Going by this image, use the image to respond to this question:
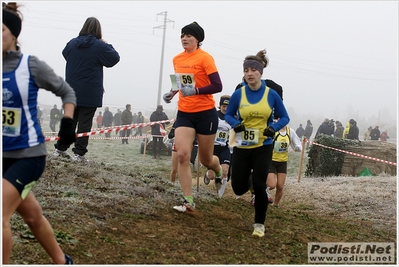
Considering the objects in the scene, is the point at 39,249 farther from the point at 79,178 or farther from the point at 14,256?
the point at 79,178

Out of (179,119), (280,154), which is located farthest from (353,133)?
(179,119)

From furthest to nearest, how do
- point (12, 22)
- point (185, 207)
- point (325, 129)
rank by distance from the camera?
point (325, 129)
point (185, 207)
point (12, 22)

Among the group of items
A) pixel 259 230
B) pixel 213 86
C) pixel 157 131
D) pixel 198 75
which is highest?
pixel 198 75

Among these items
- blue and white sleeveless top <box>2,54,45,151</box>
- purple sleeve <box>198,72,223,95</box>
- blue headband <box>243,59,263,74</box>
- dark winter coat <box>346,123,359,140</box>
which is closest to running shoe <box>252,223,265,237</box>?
purple sleeve <box>198,72,223,95</box>

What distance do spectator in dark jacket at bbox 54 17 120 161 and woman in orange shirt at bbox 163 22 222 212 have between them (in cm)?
207

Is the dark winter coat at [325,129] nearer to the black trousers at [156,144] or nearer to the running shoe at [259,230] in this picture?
the black trousers at [156,144]

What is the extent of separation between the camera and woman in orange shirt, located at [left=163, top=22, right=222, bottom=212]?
678 centimetres

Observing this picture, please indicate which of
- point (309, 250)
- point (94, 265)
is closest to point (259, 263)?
point (309, 250)

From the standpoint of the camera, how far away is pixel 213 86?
6.76 metres

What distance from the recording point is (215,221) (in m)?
6.91

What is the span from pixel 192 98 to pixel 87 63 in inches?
97.4

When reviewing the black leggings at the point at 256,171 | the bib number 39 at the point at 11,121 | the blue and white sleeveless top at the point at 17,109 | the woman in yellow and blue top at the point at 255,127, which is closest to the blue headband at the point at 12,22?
the blue and white sleeveless top at the point at 17,109

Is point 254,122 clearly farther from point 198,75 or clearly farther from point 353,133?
point 353,133

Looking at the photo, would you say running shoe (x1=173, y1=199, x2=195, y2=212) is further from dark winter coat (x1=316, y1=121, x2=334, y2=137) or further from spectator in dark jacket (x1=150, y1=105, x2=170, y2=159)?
dark winter coat (x1=316, y1=121, x2=334, y2=137)
